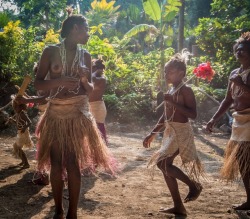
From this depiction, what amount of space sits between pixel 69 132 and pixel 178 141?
1027 millimetres

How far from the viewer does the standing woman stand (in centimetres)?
274

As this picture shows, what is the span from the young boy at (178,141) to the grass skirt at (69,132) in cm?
65

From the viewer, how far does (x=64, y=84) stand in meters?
2.68

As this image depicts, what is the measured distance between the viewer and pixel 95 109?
17.0 feet

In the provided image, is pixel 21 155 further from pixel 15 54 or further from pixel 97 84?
pixel 15 54

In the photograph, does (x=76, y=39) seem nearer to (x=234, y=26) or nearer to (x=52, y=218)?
(x=52, y=218)

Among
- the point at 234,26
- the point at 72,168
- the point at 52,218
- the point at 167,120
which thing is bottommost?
the point at 52,218

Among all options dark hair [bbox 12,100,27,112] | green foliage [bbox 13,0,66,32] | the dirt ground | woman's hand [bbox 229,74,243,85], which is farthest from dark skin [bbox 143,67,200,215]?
green foliage [bbox 13,0,66,32]

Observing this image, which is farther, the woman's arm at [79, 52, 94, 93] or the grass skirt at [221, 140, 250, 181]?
the grass skirt at [221, 140, 250, 181]

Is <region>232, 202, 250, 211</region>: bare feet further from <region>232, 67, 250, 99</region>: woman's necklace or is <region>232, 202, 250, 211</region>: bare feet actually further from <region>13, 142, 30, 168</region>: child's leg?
<region>13, 142, 30, 168</region>: child's leg

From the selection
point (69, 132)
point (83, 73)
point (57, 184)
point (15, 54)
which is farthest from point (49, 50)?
point (15, 54)

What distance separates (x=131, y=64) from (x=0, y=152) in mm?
8889

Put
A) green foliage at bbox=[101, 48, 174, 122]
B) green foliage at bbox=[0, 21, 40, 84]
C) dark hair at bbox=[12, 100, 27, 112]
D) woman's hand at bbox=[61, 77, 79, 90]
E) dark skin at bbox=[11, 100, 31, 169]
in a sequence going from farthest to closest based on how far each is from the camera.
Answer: green foliage at bbox=[101, 48, 174, 122] < green foliage at bbox=[0, 21, 40, 84] < dark skin at bbox=[11, 100, 31, 169] < dark hair at bbox=[12, 100, 27, 112] < woman's hand at bbox=[61, 77, 79, 90]

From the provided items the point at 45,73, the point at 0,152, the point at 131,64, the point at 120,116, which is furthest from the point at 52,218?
the point at 131,64
